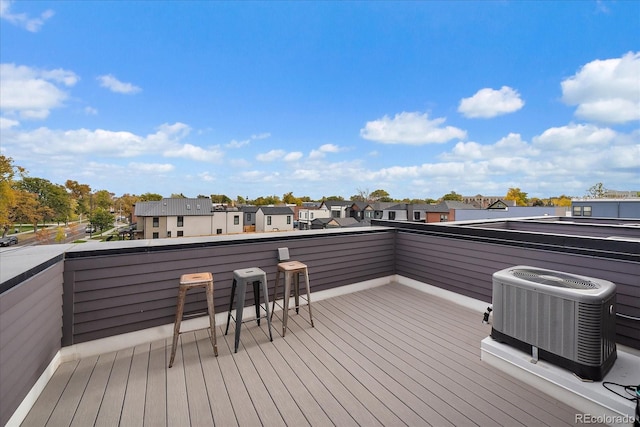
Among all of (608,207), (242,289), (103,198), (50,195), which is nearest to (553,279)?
(242,289)

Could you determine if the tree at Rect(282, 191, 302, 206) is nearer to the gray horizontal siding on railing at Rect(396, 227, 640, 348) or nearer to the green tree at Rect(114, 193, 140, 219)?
the green tree at Rect(114, 193, 140, 219)

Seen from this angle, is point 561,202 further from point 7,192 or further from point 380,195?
point 7,192

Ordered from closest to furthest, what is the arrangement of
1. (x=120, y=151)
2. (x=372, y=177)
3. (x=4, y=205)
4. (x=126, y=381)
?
(x=126, y=381) → (x=4, y=205) → (x=120, y=151) → (x=372, y=177)

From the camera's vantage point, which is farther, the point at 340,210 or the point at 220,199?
the point at 340,210

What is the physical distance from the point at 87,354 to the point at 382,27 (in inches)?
633

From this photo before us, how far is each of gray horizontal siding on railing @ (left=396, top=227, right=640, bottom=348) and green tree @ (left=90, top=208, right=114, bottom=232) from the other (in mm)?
20422

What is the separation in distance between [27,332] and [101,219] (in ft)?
73.5

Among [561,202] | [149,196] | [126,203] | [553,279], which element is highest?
[149,196]

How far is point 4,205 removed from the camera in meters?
9.27

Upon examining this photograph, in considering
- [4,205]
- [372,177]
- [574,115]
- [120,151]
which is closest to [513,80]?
[574,115]

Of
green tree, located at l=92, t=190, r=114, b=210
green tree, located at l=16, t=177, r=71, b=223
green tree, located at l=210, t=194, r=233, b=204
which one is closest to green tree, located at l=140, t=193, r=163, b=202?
green tree, located at l=92, t=190, r=114, b=210

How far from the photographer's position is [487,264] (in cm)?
307

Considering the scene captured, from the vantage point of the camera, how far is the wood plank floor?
1.54 m

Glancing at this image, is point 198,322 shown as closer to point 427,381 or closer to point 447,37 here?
point 427,381
